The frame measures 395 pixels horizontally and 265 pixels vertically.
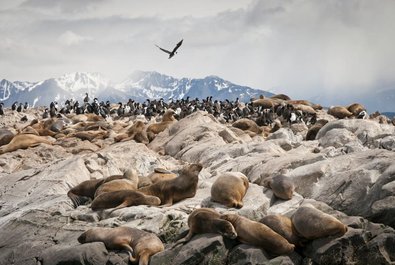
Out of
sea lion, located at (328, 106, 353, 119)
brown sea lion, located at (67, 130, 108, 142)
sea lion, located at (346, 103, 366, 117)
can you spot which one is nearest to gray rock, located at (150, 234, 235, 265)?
brown sea lion, located at (67, 130, 108, 142)

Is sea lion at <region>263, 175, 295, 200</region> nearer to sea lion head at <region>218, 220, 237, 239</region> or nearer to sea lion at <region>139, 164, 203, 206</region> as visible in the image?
sea lion at <region>139, 164, 203, 206</region>

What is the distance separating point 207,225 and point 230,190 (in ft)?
4.74

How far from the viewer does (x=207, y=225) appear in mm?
8969

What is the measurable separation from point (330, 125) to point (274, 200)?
25.9ft

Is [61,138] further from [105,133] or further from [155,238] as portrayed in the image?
[155,238]

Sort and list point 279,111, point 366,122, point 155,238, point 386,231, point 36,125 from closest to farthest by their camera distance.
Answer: point 386,231 < point 155,238 < point 366,122 < point 36,125 < point 279,111

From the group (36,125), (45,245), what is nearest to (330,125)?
(45,245)

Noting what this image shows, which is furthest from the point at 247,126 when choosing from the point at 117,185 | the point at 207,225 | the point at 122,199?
the point at 207,225

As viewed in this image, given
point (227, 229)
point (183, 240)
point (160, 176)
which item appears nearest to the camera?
point (227, 229)

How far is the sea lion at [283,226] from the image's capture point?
28.5ft

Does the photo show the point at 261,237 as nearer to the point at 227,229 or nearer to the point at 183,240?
the point at 227,229

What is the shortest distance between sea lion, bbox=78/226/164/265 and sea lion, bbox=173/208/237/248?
437 millimetres

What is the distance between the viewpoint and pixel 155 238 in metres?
9.18

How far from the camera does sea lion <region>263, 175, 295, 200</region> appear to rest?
10.2 metres
